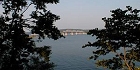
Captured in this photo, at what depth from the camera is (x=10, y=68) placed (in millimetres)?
13141

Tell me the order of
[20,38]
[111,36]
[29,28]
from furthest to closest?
1. [111,36]
2. [29,28]
3. [20,38]

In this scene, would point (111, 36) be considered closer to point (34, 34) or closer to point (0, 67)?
point (34, 34)

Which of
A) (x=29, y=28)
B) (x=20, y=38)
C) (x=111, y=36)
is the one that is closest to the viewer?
(x=20, y=38)

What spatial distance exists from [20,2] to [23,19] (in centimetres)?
117

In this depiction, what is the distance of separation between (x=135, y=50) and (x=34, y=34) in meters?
12.0

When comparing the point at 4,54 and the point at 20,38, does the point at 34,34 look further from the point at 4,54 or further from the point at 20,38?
the point at 4,54

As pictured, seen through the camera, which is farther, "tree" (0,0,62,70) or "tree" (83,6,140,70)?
"tree" (83,6,140,70)

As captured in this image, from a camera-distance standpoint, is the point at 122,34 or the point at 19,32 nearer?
the point at 19,32

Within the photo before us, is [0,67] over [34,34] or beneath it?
beneath

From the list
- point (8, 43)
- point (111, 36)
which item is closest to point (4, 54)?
point (8, 43)

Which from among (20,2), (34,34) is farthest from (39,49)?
(20,2)

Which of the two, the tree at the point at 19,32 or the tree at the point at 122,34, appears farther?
the tree at the point at 122,34

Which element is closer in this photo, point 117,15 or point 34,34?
point 34,34

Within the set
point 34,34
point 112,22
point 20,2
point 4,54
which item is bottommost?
point 4,54
